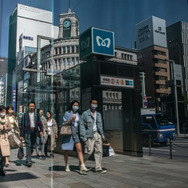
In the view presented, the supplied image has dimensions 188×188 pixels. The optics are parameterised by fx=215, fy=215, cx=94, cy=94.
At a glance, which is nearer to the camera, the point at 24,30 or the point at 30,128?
the point at 24,30

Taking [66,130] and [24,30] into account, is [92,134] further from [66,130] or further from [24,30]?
[24,30]

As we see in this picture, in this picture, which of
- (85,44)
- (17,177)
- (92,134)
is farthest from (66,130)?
(85,44)

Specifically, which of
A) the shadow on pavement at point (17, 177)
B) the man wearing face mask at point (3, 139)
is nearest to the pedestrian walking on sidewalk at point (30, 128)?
the man wearing face mask at point (3, 139)

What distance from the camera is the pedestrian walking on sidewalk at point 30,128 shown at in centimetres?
549

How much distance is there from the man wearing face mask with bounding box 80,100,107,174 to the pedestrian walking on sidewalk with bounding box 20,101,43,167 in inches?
62.5

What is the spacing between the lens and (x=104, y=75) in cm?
737

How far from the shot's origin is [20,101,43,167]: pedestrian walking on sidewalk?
18.0 ft

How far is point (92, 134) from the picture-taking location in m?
4.59

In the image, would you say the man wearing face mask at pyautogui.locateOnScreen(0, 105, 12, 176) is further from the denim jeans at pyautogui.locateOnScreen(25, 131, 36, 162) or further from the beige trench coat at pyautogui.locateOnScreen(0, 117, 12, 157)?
the denim jeans at pyautogui.locateOnScreen(25, 131, 36, 162)

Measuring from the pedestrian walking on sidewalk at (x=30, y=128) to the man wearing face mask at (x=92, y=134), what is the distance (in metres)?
1.59

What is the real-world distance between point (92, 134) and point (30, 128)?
6.11ft

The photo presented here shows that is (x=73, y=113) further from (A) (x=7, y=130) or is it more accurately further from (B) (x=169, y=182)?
(B) (x=169, y=182)

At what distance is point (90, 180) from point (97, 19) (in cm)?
276

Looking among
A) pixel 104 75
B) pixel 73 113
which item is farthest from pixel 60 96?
pixel 73 113
